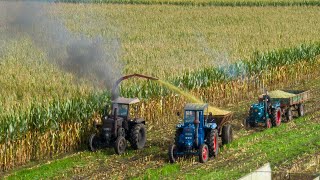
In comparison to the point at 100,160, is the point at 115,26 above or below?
above

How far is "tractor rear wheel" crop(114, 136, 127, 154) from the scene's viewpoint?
67.7 feet

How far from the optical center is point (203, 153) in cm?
1952

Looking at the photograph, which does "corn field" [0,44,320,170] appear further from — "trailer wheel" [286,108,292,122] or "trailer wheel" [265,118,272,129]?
"trailer wheel" [286,108,292,122]

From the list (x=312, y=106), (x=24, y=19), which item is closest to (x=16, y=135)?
(x=24, y=19)

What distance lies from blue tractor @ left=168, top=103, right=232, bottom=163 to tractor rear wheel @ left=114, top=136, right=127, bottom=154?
1685 mm

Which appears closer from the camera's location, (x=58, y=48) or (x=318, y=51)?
(x=58, y=48)

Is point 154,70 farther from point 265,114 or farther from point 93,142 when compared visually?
point 93,142

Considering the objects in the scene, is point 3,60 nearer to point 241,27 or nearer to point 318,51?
point 318,51

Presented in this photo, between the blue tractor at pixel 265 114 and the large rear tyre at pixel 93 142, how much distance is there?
583cm

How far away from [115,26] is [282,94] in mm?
28227

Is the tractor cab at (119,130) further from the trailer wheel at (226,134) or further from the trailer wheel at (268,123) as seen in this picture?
the trailer wheel at (268,123)

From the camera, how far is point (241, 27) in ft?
173

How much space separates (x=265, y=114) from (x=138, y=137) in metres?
4.90

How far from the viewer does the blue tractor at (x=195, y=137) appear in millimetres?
19672
